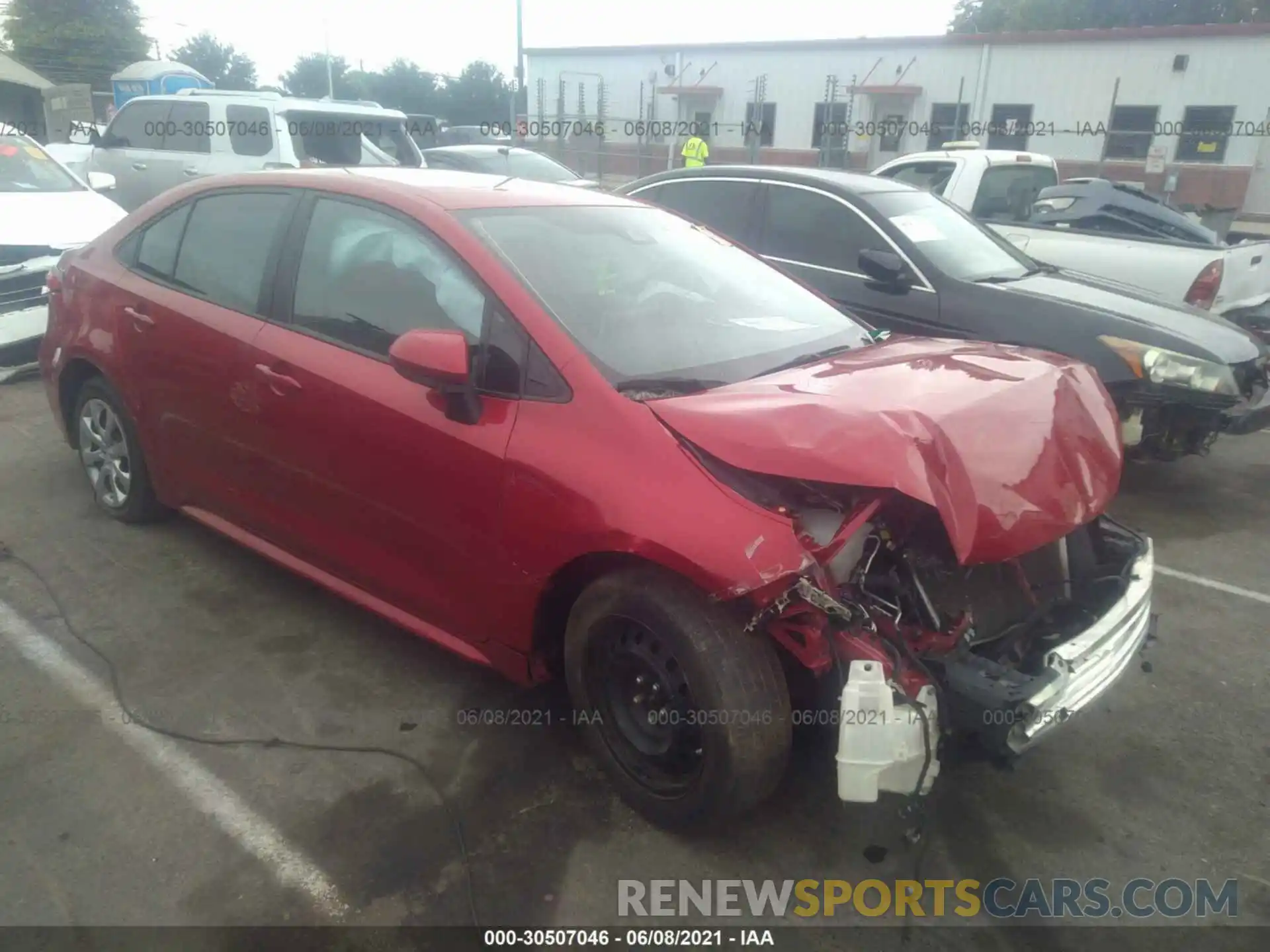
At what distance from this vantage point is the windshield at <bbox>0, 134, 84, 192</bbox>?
7.71 m

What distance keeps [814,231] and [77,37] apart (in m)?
49.7

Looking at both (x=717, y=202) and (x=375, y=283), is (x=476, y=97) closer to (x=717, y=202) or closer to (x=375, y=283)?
(x=717, y=202)

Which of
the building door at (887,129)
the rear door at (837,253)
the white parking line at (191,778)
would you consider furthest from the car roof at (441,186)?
the building door at (887,129)

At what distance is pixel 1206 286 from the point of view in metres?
6.34

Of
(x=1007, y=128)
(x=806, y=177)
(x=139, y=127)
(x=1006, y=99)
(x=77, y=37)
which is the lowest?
(x=806, y=177)

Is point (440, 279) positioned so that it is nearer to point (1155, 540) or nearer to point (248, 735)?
point (248, 735)

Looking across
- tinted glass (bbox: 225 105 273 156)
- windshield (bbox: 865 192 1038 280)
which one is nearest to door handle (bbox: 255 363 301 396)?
windshield (bbox: 865 192 1038 280)

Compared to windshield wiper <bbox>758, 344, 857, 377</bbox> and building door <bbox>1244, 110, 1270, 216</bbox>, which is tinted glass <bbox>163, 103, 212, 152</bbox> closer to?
windshield wiper <bbox>758, 344, 857, 377</bbox>

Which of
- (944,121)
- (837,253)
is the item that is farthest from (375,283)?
(944,121)

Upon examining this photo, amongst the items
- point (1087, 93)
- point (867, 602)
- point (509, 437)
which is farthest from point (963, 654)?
point (1087, 93)

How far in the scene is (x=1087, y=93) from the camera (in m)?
24.6

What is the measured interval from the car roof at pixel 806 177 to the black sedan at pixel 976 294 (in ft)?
0.04

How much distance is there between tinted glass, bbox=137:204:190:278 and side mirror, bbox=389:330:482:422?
1.76 m

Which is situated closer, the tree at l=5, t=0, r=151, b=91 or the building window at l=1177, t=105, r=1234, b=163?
the building window at l=1177, t=105, r=1234, b=163
